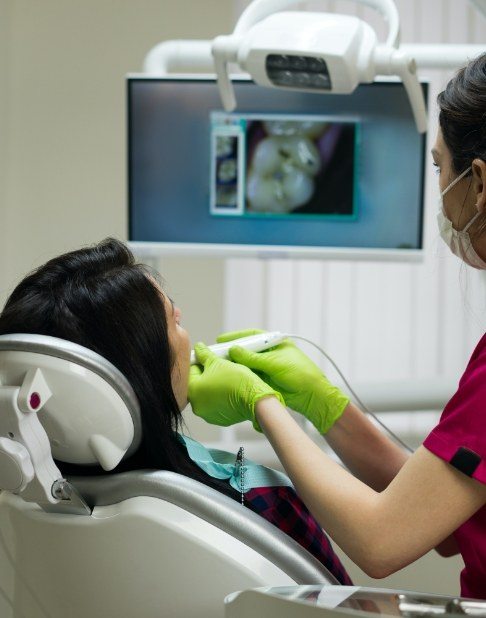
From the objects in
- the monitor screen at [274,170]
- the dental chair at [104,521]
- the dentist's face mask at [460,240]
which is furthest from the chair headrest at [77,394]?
the monitor screen at [274,170]

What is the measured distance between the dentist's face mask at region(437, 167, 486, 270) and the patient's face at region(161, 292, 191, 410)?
43 cm

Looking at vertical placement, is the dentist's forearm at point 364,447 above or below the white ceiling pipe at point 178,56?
below

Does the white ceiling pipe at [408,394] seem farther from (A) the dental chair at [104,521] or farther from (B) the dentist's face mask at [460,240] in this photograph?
(A) the dental chair at [104,521]

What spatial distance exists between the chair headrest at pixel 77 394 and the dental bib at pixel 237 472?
24 cm

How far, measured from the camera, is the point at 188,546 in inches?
43.3

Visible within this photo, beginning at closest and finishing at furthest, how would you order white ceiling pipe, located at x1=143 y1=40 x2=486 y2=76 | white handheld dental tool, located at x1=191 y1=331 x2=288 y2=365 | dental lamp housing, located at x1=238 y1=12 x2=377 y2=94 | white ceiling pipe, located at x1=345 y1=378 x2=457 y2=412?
white handheld dental tool, located at x1=191 y1=331 x2=288 y2=365
dental lamp housing, located at x1=238 y1=12 x2=377 y2=94
white ceiling pipe, located at x1=143 y1=40 x2=486 y2=76
white ceiling pipe, located at x1=345 y1=378 x2=457 y2=412

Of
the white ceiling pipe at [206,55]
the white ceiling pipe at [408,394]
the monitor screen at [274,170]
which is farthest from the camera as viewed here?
the white ceiling pipe at [408,394]

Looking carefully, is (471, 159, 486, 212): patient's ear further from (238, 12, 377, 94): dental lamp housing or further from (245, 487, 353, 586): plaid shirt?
(238, 12, 377, 94): dental lamp housing

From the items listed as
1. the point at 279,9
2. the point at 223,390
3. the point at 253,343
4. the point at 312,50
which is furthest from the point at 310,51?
the point at 223,390

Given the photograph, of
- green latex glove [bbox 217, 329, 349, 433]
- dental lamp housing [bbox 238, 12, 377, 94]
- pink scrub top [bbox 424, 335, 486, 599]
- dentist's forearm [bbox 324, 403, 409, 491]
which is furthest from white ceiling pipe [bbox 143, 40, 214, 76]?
pink scrub top [bbox 424, 335, 486, 599]

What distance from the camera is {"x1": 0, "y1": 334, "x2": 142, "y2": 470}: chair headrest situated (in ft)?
3.51

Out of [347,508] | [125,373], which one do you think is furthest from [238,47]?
[347,508]

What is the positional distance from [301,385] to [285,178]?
3.39 feet

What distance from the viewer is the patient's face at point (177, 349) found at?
4.24ft
